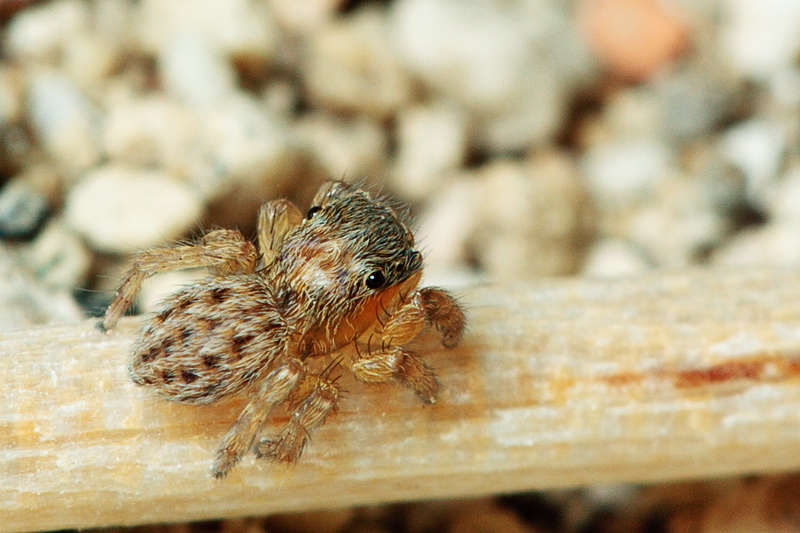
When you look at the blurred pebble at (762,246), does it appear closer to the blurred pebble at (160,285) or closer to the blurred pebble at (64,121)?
the blurred pebble at (160,285)

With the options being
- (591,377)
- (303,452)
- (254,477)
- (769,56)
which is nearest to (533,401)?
(591,377)

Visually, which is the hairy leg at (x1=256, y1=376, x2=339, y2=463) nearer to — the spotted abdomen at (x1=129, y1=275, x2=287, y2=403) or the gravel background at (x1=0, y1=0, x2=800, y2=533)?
the spotted abdomen at (x1=129, y1=275, x2=287, y2=403)

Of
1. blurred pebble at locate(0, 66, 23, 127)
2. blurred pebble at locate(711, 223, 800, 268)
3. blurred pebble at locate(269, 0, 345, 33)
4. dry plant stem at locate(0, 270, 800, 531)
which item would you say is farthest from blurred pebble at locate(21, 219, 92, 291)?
blurred pebble at locate(711, 223, 800, 268)

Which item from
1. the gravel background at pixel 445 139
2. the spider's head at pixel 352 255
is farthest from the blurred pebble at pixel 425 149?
the spider's head at pixel 352 255

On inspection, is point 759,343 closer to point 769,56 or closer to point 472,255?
point 472,255

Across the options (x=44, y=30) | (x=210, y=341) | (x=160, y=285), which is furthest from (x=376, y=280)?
(x=44, y=30)
